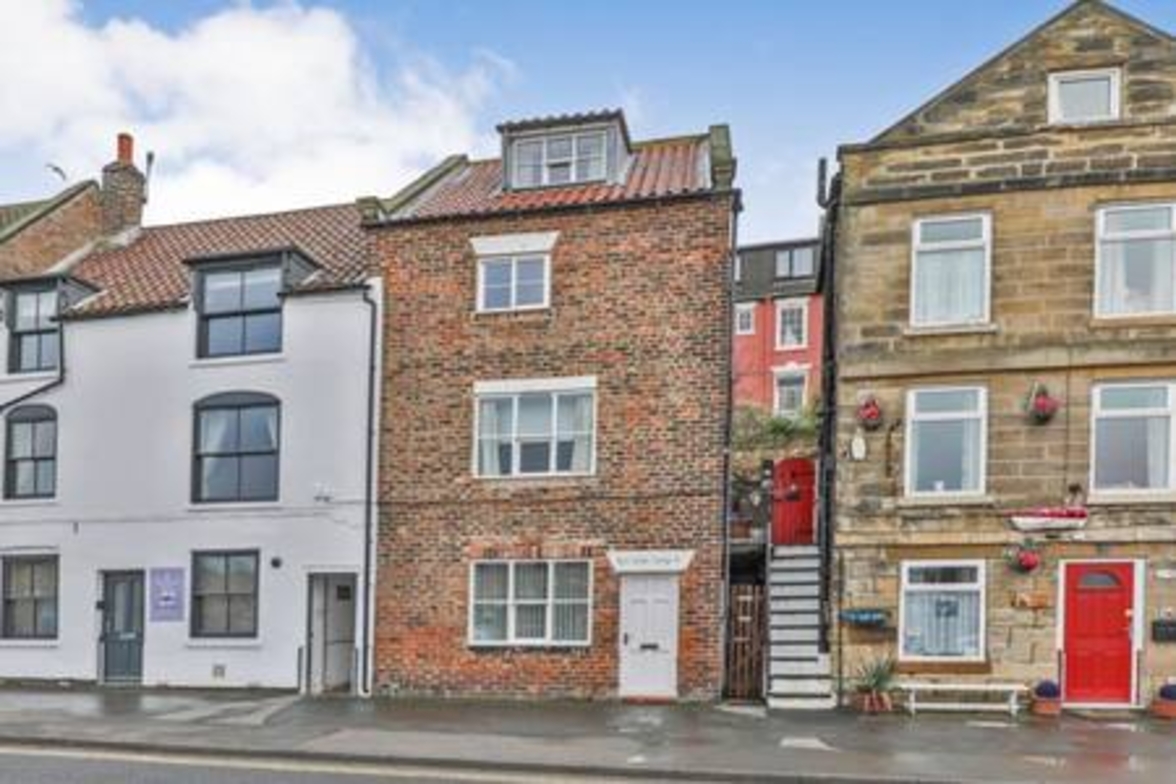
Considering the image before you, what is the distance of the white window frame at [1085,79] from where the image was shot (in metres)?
16.3

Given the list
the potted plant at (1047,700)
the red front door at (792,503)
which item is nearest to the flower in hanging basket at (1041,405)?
the potted plant at (1047,700)

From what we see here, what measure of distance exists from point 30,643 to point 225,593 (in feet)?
13.2

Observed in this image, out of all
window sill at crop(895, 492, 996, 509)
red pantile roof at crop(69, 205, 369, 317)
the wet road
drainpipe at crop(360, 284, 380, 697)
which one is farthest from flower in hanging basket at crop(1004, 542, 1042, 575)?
red pantile roof at crop(69, 205, 369, 317)

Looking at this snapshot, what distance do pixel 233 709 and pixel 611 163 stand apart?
35.2 ft

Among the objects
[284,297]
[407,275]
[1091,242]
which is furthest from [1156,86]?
[284,297]

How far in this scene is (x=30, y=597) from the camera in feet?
67.5

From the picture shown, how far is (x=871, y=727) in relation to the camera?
47.1 ft

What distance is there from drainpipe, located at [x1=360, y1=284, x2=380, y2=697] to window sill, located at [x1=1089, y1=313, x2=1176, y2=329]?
36.8ft

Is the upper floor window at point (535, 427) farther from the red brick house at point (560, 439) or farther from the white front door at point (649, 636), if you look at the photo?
the white front door at point (649, 636)

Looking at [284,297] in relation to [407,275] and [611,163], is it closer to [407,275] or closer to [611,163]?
[407,275]

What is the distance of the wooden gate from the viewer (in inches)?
678

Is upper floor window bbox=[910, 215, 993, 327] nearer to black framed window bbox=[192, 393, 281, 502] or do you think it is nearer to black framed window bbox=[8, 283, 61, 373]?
black framed window bbox=[192, 393, 281, 502]

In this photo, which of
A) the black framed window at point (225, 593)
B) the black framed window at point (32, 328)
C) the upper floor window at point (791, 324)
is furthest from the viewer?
the upper floor window at point (791, 324)

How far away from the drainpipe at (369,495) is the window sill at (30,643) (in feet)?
19.9
